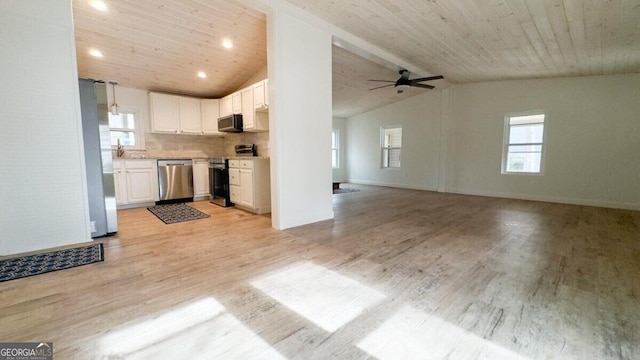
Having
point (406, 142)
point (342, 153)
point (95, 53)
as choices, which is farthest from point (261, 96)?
point (342, 153)

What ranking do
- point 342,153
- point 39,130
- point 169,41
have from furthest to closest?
point 342,153 → point 169,41 → point 39,130

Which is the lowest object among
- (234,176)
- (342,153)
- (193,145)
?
(234,176)

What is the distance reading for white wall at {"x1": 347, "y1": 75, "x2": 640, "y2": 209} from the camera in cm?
491

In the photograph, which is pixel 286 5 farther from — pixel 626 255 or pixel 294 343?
pixel 626 255

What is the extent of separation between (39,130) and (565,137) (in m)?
8.36

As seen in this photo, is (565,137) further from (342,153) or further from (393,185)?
(342,153)

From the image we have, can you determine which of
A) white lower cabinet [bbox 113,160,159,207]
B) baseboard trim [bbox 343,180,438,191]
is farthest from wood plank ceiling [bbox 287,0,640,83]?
white lower cabinet [bbox 113,160,159,207]

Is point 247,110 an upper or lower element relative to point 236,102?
lower

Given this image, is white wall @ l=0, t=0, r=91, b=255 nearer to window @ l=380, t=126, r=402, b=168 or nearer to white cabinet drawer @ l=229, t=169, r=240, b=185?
white cabinet drawer @ l=229, t=169, r=240, b=185

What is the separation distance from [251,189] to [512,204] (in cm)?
517

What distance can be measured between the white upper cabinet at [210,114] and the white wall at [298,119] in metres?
2.84

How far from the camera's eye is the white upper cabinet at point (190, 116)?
218 inches

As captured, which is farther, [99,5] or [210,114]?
[210,114]

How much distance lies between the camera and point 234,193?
16.0ft
